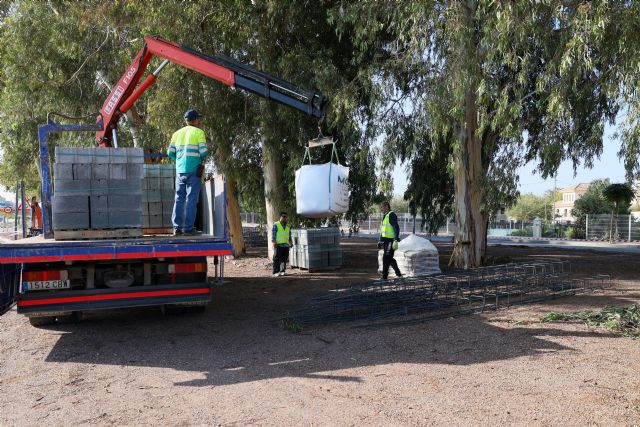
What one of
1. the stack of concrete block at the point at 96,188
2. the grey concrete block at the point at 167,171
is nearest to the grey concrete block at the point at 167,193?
the grey concrete block at the point at 167,171

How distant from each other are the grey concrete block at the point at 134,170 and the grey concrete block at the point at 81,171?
1.52 ft

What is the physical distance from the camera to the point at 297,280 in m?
12.2

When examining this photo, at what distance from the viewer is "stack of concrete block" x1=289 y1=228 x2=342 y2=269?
→ 1386 centimetres

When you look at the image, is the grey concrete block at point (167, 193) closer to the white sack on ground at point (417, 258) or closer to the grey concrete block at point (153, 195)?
the grey concrete block at point (153, 195)

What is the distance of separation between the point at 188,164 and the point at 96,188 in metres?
1.22

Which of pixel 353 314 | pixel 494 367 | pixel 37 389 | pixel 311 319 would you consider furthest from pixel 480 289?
pixel 37 389

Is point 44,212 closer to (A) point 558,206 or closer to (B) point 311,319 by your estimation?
(B) point 311,319

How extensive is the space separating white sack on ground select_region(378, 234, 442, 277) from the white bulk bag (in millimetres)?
3461

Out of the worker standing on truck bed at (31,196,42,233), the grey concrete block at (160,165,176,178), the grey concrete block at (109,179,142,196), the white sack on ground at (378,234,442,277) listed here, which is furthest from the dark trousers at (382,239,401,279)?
the worker standing on truck bed at (31,196,42,233)

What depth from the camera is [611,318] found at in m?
7.00

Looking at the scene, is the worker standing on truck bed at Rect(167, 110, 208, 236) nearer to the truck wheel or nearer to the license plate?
the license plate

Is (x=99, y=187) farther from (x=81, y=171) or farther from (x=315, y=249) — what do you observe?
(x=315, y=249)

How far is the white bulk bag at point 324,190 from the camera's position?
26.4 feet

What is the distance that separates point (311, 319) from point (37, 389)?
11.8 feet
